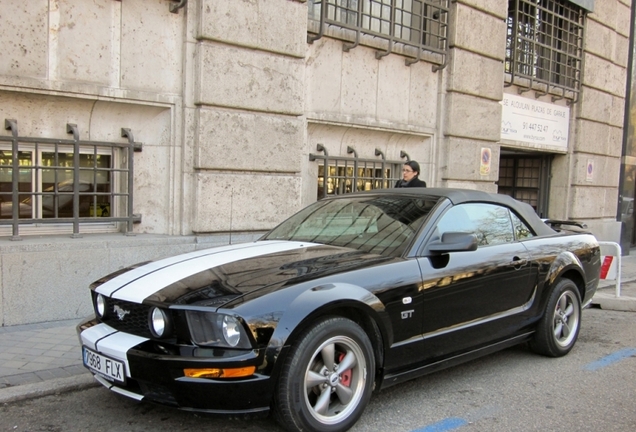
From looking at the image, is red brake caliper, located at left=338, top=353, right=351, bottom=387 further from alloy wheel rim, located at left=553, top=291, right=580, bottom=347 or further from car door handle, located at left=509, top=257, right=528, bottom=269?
alloy wheel rim, located at left=553, top=291, right=580, bottom=347

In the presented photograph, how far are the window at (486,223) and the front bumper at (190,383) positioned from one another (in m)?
1.86

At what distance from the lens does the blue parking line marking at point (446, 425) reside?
11.5ft

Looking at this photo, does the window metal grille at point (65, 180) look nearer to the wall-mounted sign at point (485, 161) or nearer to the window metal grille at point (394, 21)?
the window metal grille at point (394, 21)

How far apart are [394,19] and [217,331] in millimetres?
7711

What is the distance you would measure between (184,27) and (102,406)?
187 inches

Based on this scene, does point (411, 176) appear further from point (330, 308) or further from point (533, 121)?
point (533, 121)

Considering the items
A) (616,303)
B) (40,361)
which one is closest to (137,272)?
(40,361)

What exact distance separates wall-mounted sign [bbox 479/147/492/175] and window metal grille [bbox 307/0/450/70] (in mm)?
1899

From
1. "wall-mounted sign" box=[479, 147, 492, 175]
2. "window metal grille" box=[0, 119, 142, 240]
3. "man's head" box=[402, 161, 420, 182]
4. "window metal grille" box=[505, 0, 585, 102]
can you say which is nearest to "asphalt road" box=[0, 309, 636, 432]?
"window metal grille" box=[0, 119, 142, 240]

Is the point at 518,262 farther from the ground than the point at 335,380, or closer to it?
farther from the ground

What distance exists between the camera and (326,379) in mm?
3277

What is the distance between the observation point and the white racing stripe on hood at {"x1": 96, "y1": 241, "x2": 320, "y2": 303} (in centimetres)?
338

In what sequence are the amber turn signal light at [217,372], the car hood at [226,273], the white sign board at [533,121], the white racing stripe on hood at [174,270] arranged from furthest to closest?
the white sign board at [533,121]
the white racing stripe on hood at [174,270]
the car hood at [226,273]
the amber turn signal light at [217,372]

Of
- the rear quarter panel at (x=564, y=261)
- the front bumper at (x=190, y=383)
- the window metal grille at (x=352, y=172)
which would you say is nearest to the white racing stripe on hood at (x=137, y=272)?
the front bumper at (x=190, y=383)
